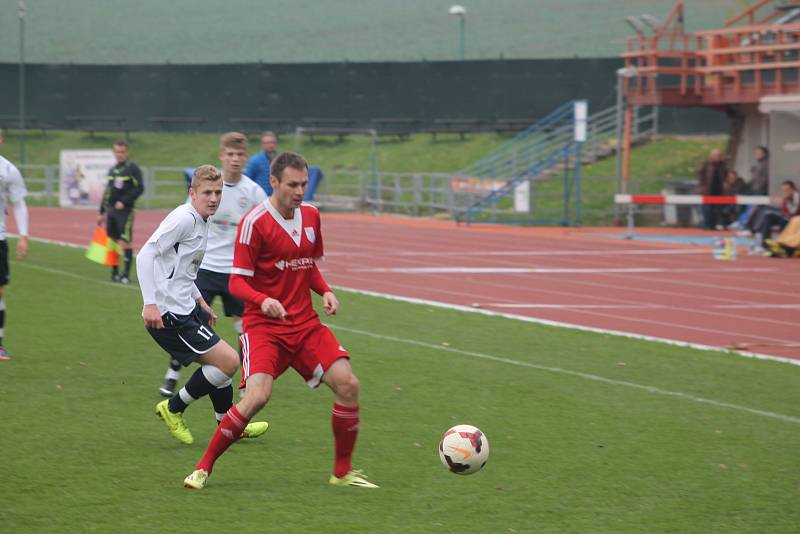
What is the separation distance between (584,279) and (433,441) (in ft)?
33.8

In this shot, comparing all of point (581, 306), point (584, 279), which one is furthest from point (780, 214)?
point (581, 306)

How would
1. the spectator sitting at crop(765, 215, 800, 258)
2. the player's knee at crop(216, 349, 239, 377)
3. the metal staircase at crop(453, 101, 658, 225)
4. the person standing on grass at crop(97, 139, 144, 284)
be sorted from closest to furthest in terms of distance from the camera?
the player's knee at crop(216, 349, 239, 377) → the person standing on grass at crop(97, 139, 144, 284) → the spectator sitting at crop(765, 215, 800, 258) → the metal staircase at crop(453, 101, 658, 225)

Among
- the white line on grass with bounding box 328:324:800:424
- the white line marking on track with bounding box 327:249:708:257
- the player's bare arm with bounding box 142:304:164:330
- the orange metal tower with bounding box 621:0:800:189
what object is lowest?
the white line on grass with bounding box 328:324:800:424

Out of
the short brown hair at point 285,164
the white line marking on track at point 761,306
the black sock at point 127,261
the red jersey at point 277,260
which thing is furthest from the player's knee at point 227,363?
the black sock at point 127,261

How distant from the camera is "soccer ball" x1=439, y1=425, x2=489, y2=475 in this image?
6340 millimetres

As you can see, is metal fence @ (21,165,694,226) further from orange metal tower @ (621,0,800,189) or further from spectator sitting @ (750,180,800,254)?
spectator sitting @ (750,180,800,254)

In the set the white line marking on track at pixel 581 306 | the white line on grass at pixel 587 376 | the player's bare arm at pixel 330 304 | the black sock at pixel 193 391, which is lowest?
the white line on grass at pixel 587 376

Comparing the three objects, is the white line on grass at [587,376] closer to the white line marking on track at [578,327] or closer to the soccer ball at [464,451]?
the white line marking on track at [578,327]

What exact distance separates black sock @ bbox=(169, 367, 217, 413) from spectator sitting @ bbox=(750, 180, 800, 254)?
53.8 ft

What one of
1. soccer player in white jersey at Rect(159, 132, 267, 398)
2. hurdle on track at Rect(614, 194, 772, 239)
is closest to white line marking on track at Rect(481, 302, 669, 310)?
soccer player in white jersey at Rect(159, 132, 267, 398)

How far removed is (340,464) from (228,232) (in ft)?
11.4

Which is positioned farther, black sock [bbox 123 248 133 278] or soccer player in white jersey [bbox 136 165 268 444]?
black sock [bbox 123 248 133 278]

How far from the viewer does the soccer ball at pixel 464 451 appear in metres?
6.34

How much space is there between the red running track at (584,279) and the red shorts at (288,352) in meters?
6.49
